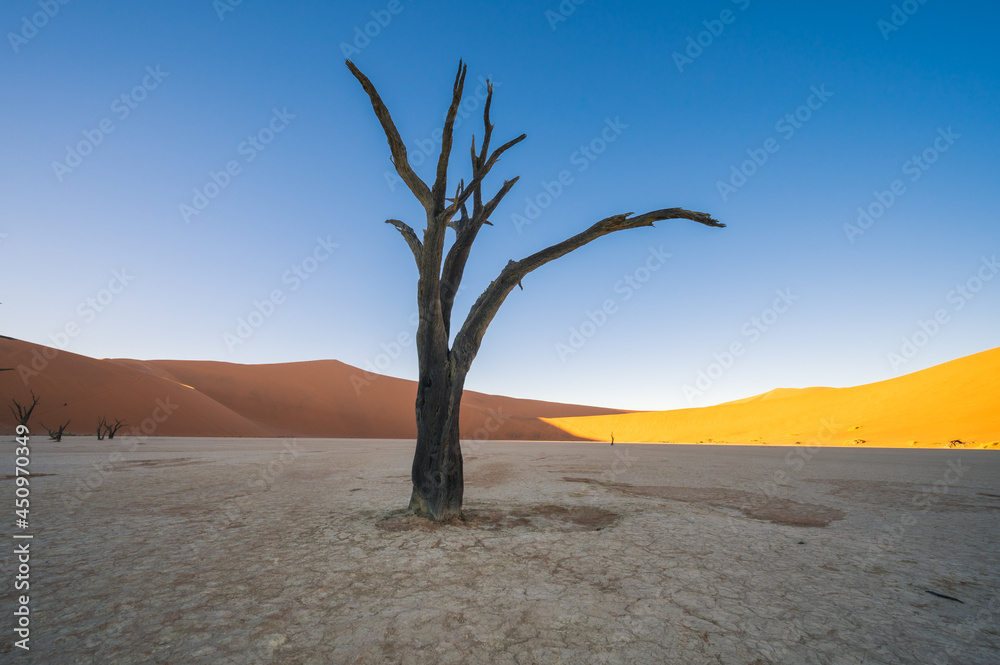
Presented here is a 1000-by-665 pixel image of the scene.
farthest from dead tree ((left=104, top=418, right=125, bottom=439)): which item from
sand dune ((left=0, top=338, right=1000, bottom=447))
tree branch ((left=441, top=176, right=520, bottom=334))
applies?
tree branch ((left=441, top=176, right=520, bottom=334))

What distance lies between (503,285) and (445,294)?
2.50 feet

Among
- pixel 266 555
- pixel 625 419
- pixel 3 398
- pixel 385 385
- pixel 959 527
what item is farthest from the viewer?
pixel 385 385

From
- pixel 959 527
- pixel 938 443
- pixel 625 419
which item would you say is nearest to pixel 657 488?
pixel 959 527

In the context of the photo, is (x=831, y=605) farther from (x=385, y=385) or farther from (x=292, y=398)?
(x=385, y=385)

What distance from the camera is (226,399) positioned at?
47.2m

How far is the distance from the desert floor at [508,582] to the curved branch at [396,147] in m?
3.65

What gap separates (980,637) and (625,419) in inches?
2131

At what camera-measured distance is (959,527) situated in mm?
4973

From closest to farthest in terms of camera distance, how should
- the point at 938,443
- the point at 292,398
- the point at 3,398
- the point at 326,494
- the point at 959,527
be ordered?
1. the point at 959,527
2. the point at 326,494
3. the point at 938,443
4. the point at 3,398
5. the point at 292,398

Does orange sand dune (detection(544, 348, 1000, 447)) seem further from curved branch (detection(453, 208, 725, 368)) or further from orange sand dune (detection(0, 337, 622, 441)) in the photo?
curved branch (detection(453, 208, 725, 368))

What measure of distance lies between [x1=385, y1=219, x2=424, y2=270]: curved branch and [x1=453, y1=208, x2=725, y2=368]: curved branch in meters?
0.96

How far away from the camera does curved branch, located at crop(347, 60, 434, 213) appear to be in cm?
424

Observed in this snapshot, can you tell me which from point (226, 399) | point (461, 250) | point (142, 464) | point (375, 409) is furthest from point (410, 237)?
point (375, 409)

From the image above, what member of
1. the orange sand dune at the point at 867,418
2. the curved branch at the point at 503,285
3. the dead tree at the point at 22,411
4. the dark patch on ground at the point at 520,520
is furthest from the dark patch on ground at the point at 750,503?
the orange sand dune at the point at 867,418
